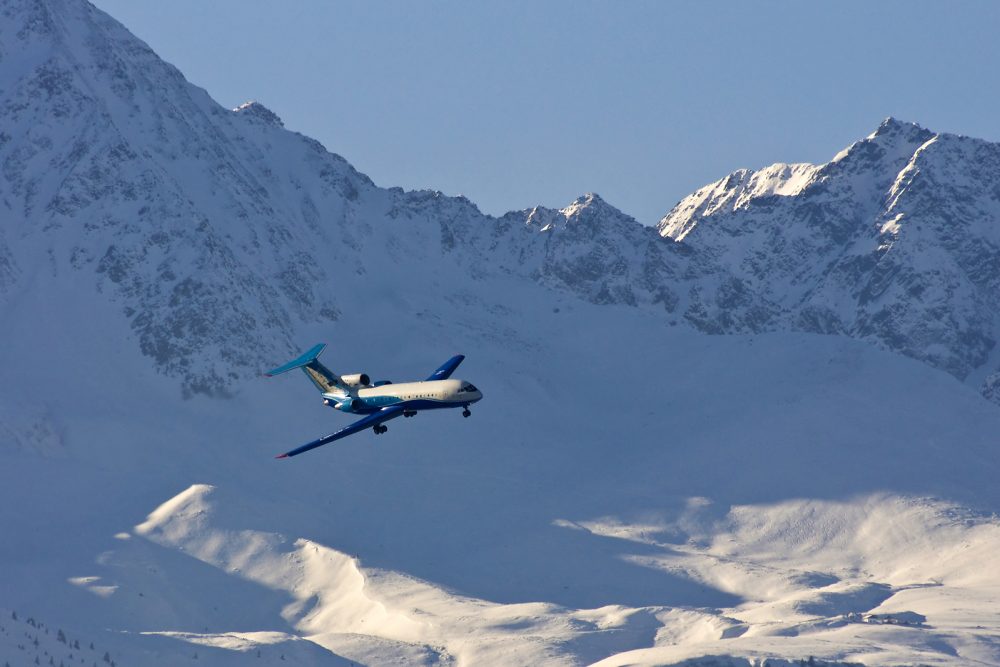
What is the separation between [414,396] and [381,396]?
6.05 m

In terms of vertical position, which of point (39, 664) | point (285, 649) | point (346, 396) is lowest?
point (39, 664)

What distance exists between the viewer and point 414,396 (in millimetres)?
144250

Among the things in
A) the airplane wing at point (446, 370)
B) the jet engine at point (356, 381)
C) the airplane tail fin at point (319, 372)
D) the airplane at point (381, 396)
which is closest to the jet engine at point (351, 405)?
the airplane at point (381, 396)

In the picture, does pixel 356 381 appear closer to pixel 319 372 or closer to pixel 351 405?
pixel 351 405

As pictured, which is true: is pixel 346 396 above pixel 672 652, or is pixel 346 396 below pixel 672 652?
above

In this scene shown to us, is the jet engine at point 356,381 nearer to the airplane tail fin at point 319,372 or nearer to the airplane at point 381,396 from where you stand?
the airplane at point 381,396

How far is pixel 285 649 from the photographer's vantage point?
19288 centimetres

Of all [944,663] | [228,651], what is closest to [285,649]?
[228,651]

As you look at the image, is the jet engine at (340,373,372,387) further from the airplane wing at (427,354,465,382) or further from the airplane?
the airplane wing at (427,354,465,382)

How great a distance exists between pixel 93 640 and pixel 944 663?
98.5 meters

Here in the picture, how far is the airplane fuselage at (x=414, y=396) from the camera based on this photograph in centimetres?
14150

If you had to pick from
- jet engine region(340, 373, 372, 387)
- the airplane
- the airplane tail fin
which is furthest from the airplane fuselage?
the airplane tail fin

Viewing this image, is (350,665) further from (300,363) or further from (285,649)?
(300,363)

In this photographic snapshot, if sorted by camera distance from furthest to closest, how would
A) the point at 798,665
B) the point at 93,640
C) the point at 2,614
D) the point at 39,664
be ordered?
the point at 798,665
the point at 93,640
the point at 2,614
the point at 39,664
